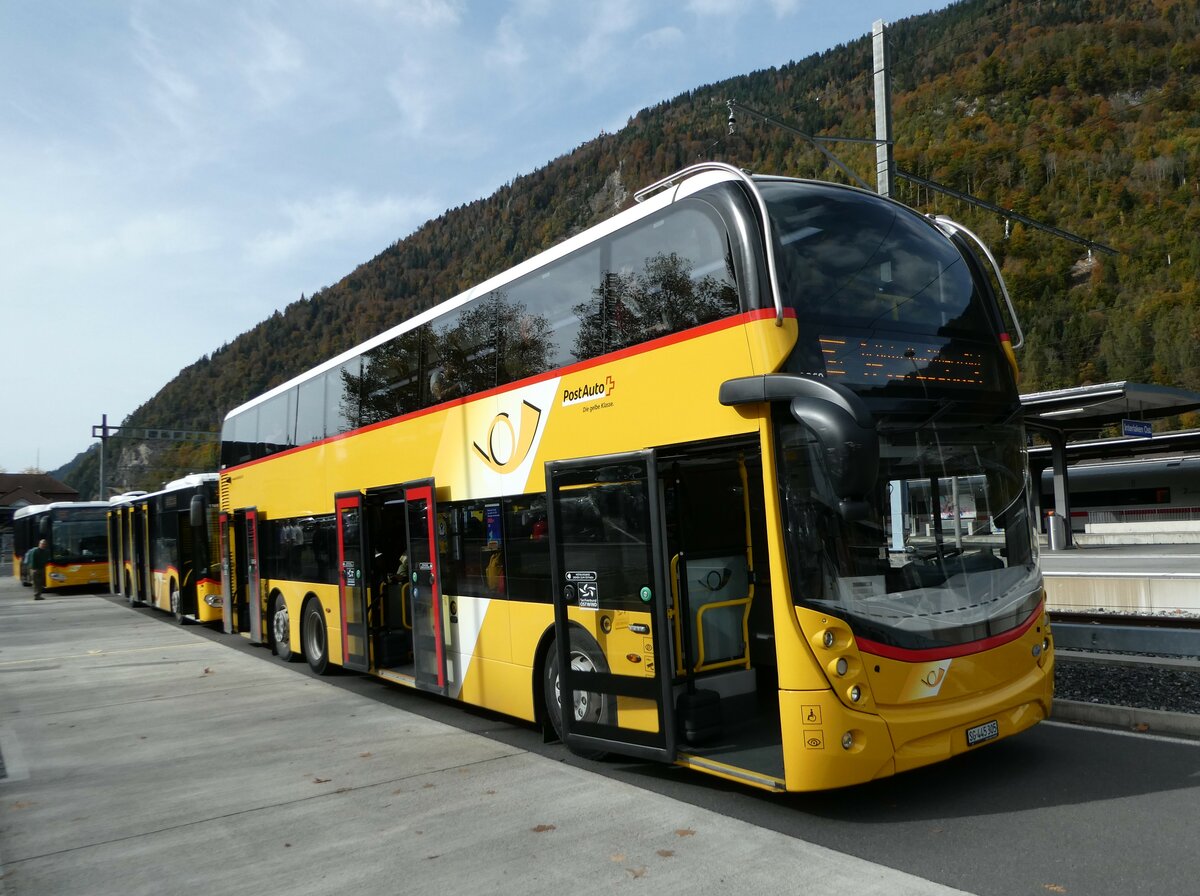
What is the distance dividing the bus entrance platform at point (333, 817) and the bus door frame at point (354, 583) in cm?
69

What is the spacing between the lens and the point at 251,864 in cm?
552

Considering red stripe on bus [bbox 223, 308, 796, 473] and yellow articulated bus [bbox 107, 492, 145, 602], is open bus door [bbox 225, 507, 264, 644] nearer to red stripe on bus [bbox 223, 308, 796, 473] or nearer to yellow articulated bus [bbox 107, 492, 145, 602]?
red stripe on bus [bbox 223, 308, 796, 473]

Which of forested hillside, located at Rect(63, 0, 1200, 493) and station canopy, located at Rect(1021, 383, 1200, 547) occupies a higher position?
forested hillside, located at Rect(63, 0, 1200, 493)

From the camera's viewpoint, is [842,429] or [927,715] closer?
[842,429]

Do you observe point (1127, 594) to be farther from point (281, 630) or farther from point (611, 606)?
point (281, 630)

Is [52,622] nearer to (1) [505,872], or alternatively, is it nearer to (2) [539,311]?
(2) [539,311]

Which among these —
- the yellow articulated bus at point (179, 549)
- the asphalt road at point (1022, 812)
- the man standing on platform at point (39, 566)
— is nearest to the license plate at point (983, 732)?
the asphalt road at point (1022, 812)

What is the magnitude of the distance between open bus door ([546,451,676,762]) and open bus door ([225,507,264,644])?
8852 millimetres

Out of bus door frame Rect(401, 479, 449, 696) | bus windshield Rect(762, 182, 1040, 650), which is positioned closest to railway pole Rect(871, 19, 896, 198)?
bus windshield Rect(762, 182, 1040, 650)

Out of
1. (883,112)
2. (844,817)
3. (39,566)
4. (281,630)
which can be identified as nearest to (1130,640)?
(844,817)

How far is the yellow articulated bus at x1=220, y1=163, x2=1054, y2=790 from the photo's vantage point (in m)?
5.55

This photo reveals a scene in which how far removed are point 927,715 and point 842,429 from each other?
73.8 inches

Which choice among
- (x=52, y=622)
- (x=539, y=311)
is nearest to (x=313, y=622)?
(x=539, y=311)

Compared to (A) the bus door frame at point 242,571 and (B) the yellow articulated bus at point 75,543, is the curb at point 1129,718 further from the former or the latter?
(B) the yellow articulated bus at point 75,543
